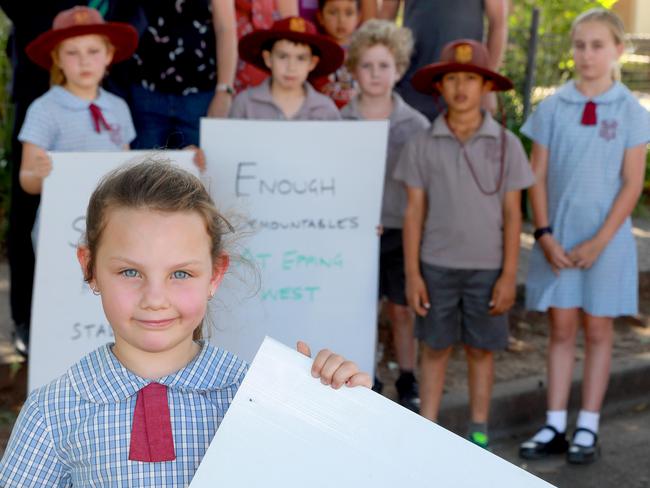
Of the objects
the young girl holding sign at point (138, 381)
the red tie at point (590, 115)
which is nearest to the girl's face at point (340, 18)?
the red tie at point (590, 115)

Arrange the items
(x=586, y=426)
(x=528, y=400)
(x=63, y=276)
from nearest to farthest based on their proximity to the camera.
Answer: (x=63, y=276) → (x=586, y=426) → (x=528, y=400)

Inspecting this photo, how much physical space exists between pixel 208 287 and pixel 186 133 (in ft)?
9.20

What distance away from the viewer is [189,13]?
4883mm

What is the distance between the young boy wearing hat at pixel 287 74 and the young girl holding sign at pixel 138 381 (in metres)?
2.66

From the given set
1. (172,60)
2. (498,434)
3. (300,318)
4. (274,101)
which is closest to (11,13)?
(172,60)

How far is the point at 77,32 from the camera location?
432 centimetres

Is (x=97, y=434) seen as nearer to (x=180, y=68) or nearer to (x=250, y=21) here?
(x=180, y=68)

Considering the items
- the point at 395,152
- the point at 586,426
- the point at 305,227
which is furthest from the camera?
the point at 395,152

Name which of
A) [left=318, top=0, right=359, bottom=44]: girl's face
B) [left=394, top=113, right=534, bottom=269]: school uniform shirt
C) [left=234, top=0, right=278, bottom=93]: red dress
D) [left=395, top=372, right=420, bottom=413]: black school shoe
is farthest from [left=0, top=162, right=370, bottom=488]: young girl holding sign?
[left=318, top=0, right=359, bottom=44]: girl's face

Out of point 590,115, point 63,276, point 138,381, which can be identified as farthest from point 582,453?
point 138,381

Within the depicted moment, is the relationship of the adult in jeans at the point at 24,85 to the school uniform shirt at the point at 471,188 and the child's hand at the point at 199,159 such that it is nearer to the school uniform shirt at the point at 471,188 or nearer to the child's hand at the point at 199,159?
the child's hand at the point at 199,159

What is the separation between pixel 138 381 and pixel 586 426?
319 cm

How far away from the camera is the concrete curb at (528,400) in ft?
17.0

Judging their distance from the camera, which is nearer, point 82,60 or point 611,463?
point 82,60
